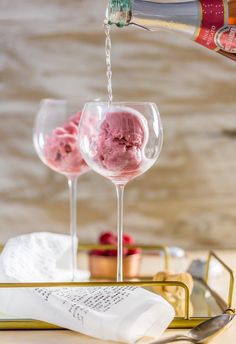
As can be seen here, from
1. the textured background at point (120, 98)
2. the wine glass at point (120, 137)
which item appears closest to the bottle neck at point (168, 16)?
the wine glass at point (120, 137)

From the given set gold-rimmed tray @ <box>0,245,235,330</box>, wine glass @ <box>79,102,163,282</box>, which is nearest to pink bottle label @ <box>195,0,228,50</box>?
wine glass @ <box>79,102,163,282</box>

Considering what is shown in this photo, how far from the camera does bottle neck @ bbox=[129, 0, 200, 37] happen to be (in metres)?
0.90

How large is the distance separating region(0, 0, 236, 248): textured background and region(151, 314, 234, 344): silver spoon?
796 mm

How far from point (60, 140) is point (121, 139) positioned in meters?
0.21

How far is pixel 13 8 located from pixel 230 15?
678 mm

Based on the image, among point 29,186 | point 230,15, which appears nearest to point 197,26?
point 230,15

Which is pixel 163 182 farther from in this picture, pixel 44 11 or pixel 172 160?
pixel 44 11

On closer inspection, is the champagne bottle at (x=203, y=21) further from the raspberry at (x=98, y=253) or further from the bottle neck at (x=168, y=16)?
the raspberry at (x=98, y=253)

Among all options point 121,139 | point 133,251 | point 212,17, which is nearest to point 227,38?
point 212,17

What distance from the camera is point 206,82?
4.98 ft

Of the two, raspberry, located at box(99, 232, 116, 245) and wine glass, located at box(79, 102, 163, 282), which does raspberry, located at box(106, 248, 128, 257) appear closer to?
raspberry, located at box(99, 232, 116, 245)

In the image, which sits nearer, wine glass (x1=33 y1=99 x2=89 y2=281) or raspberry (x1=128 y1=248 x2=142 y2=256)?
wine glass (x1=33 y1=99 x2=89 y2=281)

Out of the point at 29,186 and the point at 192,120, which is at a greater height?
the point at 192,120

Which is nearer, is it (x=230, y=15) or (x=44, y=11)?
(x=230, y=15)
